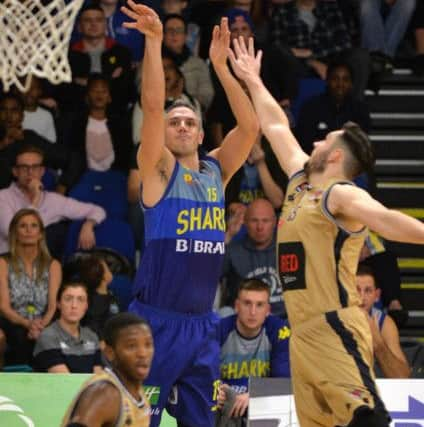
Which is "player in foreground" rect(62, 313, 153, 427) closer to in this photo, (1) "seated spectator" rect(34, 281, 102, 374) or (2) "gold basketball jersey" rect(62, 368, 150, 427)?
(2) "gold basketball jersey" rect(62, 368, 150, 427)

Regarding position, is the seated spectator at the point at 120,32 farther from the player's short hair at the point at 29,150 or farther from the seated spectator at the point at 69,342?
the seated spectator at the point at 69,342

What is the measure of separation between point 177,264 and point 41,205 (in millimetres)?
4123

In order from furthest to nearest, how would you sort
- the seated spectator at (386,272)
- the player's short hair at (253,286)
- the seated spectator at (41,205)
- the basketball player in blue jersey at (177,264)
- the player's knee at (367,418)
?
the seated spectator at (386,272)
the seated spectator at (41,205)
the player's short hair at (253,286)
the basketball player in blue jersey at (177,264)
the player's knee at (367,418)

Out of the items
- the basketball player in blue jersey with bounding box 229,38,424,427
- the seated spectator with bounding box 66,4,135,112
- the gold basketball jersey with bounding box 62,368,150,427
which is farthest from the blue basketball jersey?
the seated spectator with bounding box 66,4,135,112

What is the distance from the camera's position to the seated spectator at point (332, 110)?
1232 cm

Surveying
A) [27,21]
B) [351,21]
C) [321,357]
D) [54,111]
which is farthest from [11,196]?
[321,357]

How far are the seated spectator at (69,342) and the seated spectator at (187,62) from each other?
301 cm

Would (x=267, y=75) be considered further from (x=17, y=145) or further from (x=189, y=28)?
(x=17, y=145)

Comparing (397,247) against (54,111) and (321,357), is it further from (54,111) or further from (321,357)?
(321,357)

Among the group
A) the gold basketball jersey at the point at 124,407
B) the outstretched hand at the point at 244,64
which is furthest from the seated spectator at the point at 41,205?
the gold basketball jersey at the point at 124,407

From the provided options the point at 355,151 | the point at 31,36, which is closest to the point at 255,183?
the point at 31,36

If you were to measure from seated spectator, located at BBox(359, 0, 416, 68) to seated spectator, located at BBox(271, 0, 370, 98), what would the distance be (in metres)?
0.22

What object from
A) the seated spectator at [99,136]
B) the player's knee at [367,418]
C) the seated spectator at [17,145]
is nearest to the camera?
the player's knee at [367,418]

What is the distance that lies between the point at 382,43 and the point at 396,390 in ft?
18.6
